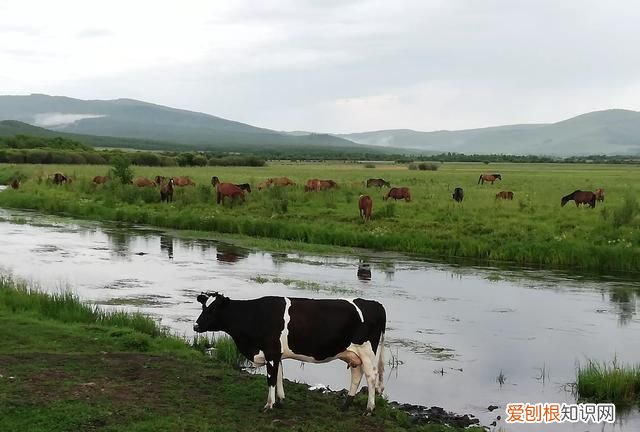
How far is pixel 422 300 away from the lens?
686 inches

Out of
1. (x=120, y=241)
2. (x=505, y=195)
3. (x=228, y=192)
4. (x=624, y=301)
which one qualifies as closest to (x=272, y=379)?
Answer: (x=624, y=301)

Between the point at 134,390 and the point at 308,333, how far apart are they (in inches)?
87.9

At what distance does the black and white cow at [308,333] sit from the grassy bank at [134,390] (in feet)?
1.30

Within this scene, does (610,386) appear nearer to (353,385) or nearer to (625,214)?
(353,385)

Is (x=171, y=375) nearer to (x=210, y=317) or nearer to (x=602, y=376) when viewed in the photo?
(x=210, y=317)

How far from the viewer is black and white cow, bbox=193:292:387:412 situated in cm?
880

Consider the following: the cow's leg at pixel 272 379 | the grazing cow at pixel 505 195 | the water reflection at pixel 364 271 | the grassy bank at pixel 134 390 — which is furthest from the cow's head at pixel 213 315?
the grazing cow at pixel 505 195

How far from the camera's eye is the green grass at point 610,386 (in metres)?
10.5

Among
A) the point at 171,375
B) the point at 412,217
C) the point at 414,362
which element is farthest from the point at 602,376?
the point at 412,217

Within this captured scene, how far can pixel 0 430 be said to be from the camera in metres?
7.43

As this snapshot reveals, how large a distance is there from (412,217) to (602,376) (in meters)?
19.4

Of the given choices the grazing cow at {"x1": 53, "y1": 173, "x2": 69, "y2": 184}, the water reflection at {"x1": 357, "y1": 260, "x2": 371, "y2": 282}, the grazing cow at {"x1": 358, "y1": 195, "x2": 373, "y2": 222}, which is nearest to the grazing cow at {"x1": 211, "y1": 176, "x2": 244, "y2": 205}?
the grazing cow at {"x1": 358, "y1": 195, "x2": 373, "y2": 222}

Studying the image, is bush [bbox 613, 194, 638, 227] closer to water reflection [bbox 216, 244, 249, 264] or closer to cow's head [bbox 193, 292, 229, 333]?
water reflection [bbox 216, 244, 249, 264]

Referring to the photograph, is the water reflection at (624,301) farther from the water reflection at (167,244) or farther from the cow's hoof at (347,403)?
the water reflection at (167,244)
